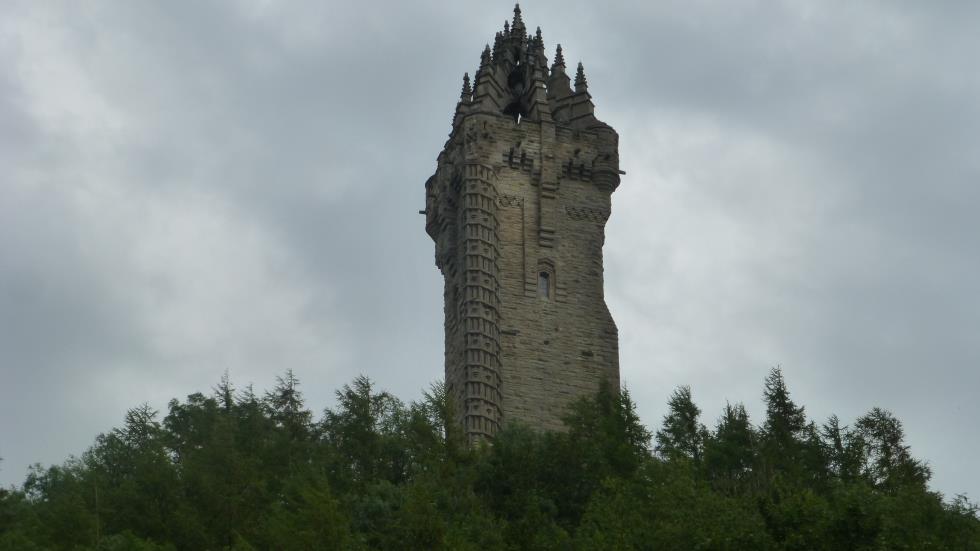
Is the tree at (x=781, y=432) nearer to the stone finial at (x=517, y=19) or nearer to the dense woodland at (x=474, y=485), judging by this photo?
the dense woodland at (x=474, y=485)

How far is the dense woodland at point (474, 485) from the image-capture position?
3734cm

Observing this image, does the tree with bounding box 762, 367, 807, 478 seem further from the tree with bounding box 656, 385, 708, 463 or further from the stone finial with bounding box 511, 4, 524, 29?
the stone finial with bounding box 511, 4, 524, 29

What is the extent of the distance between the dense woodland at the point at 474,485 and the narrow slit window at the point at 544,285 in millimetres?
6020

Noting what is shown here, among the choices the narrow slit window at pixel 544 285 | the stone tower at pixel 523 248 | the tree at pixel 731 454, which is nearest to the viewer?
the tree at pixel 731 454

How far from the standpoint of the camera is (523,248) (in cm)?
6450

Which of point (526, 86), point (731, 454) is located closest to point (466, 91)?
point (526, 86)

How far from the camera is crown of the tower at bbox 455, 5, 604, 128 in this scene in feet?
226

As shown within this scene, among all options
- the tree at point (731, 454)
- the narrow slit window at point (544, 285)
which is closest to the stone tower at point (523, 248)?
the narrow slit window at point (544, 285)

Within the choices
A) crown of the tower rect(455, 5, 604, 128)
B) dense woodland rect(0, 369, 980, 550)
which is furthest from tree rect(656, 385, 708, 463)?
crown of the tower rect(455, 5, 604, 128)

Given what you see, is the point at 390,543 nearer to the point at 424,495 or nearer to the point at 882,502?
the point at 424,495

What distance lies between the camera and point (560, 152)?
2650 inches

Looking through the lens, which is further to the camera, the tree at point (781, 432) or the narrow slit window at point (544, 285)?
the narrow slit window at point (544, 285)

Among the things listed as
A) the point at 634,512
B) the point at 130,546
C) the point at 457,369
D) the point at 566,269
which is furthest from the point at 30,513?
the point at 566,269

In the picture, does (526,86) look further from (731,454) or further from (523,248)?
(731,454)
